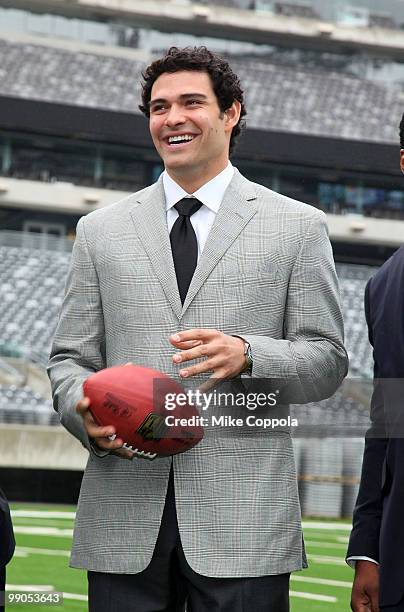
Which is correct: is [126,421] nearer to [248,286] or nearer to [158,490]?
[158,490]

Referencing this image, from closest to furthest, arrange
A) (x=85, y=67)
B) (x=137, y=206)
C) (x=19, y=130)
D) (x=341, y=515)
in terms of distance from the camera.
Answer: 1. (x=137, y=206)
2. (x=341, y=515)
3. (x=19, y=130)
4. (x=85, y=67)

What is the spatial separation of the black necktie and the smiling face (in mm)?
56

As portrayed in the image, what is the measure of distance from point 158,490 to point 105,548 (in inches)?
6.9

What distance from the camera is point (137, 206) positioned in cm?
293

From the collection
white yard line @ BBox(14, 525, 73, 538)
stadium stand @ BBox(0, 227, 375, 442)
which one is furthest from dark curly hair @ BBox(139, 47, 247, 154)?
stadium stand @ BBox(0, 227, 375, 442)

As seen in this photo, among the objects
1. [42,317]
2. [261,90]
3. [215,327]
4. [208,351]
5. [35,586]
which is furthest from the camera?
[261,90]

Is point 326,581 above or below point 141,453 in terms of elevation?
below

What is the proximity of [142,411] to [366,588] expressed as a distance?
62 centimetres

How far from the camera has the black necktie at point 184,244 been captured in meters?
2.80

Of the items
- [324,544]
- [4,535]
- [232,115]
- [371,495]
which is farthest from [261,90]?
[371,495]

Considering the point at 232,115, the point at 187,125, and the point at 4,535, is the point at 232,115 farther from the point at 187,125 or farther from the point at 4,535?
the point at 4,535

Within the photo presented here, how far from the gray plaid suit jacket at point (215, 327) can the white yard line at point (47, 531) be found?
862cm

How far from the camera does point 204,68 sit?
2846mm

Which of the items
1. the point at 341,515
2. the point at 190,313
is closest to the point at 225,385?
the point at 190,313
